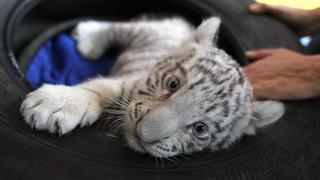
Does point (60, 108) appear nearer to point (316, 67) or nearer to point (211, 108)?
point (211, 108)

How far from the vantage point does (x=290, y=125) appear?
1954mm

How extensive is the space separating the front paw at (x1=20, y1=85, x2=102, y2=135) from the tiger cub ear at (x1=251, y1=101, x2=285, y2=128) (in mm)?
608

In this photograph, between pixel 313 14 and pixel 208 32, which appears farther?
pixel 313 14

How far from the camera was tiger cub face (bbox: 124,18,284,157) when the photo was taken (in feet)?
4.86

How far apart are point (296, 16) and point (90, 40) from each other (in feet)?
4.10

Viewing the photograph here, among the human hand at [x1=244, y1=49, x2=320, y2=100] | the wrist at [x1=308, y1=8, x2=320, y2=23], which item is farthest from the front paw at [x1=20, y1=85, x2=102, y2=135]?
the wrist at [x1=308, y1=8, x2=320, y2=23]

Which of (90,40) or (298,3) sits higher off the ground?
(90,40)

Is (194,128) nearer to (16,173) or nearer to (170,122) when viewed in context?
(170,122)

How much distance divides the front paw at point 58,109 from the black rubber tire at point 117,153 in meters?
0.03

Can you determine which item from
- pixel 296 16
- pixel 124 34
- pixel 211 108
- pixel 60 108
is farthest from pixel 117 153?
pixel 296 16

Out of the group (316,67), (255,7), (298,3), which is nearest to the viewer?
(316,67)

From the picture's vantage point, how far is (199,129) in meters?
1.58

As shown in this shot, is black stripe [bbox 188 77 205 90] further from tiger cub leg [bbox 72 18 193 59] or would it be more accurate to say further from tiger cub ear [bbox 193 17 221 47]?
tiger cub leg [bbox 72 18 193 59]

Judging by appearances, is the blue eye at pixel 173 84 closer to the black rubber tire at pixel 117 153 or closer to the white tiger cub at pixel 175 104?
the white tiger cub at pixel 175 104
